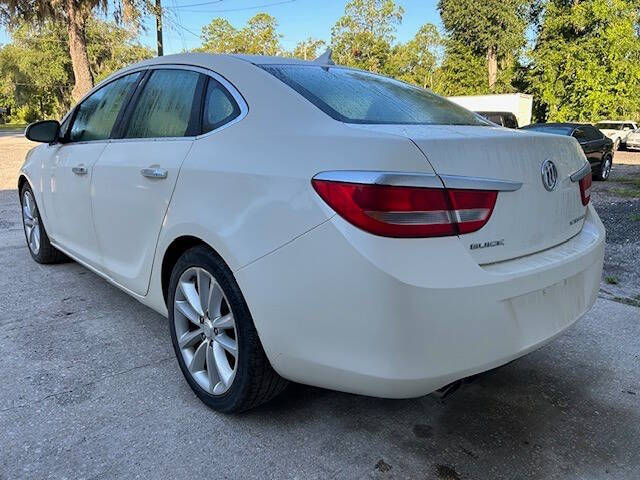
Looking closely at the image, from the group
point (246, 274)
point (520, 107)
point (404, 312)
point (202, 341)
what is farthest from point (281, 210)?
point (520, 107)

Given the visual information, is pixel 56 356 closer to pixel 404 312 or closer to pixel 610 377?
pixel 404 312

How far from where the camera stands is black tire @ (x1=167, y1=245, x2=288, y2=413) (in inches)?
82.1

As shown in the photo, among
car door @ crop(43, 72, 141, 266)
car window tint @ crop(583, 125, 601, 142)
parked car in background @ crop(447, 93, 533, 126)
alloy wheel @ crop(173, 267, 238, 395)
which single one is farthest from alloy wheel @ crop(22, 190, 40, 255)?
parked car in background @ crop(447, 93, 533, 126)

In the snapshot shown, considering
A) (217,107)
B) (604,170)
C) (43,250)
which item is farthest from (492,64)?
(217,107)

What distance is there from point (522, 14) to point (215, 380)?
126ft

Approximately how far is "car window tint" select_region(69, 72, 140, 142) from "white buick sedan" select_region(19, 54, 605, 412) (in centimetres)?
41

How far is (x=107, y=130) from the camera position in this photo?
126 inches

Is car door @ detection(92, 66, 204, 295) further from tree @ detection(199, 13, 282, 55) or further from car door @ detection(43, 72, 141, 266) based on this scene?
tree @ detection(199, 13, 282, 55)

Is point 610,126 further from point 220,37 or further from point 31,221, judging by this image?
point 220,37

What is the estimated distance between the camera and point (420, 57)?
189 ft

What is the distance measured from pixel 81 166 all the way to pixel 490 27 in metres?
38.0

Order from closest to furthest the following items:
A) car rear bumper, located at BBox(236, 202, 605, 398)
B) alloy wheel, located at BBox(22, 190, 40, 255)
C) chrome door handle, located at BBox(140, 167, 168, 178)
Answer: car rear bumper, located at BBox(236, 202, 605, 398)
chrome door handle, located at BBox(140, 167, 168, 178)
alloy wheel, located at BBox(22, 190, 40, 255)

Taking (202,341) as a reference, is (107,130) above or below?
above

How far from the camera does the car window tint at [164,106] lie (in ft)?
8.48
